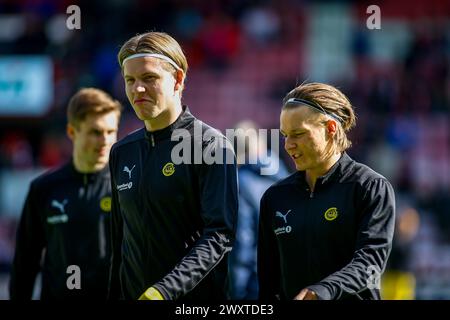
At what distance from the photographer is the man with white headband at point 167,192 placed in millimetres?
4992

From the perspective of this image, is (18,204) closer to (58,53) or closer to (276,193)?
(58,53)

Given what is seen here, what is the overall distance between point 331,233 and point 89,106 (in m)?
2.48

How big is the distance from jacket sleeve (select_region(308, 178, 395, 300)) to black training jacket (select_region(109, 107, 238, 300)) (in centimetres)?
59

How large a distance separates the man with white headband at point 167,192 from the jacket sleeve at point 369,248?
602 mm

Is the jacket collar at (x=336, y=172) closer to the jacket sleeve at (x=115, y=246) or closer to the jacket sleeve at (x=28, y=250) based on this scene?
the jacket sleeve at (x=115, y=246)

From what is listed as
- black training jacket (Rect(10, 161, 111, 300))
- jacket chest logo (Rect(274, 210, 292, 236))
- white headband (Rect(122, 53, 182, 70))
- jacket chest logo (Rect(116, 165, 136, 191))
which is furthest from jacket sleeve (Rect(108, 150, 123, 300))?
black training jacket (Rect(10, 161, 111, 300))

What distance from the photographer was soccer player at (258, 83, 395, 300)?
490cm

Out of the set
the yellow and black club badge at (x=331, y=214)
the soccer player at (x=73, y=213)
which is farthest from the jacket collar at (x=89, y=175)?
the yellow and black club badge at (x=331, y=214)

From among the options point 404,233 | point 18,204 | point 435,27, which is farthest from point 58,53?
point 404,233

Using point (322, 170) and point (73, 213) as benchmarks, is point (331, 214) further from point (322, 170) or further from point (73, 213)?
point (73, 213)

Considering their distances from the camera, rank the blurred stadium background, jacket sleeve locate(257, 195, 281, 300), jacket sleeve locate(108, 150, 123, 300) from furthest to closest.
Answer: the blurred stadium background, jacket sleeve locate(108, 150, 123, 300), jacket sleeve locate(257, 195, 281, 300)

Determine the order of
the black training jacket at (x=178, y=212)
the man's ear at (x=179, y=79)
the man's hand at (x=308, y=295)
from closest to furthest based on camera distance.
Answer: the man's hand at (x=308, y=295), the black training jacket at (x=178, y=212), the man's ear at (x=179, y=79)

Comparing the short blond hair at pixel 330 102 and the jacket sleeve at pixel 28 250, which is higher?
the short blond hair at pixel 330 102

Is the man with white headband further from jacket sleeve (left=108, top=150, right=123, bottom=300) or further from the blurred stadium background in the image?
the blurred stadium background
